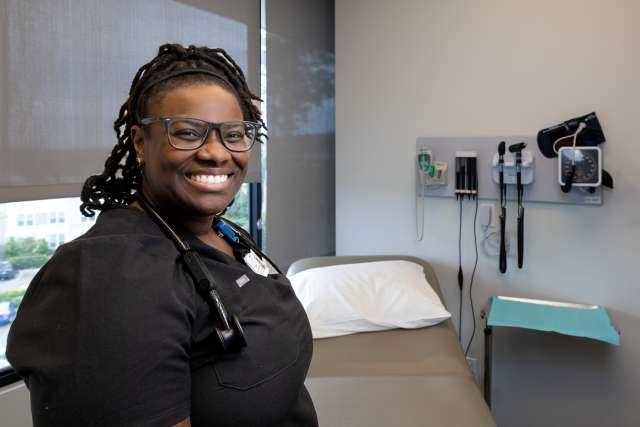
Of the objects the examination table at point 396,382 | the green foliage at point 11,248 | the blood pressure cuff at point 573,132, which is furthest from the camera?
the blood pressure cuff at point 573,132

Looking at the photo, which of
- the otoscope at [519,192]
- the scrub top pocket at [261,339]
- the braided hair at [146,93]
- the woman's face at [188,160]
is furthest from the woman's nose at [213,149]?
the otoscope at [519,192]

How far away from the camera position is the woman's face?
0.81 m

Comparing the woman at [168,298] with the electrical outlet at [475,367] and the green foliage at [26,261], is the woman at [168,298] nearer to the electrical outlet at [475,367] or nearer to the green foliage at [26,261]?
the green foliage at [26,261]

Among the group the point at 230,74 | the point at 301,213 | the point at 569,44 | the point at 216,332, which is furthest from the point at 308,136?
the point at 216,332

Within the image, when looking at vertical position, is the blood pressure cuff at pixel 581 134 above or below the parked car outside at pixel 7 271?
above

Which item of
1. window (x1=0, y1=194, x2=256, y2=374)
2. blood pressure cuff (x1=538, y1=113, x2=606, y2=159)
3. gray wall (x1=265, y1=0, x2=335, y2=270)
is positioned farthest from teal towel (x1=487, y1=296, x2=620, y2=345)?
window (x1=0, y1=194, x2=256, y2=374)

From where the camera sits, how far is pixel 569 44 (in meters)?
2.07

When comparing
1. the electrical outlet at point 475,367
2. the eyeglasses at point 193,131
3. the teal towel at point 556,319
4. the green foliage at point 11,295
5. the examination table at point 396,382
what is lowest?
the electrical outlet at point 475,367

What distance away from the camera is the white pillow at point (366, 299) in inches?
73.8

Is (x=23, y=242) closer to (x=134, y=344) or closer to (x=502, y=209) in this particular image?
(x=134, y=344)

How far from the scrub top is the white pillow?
1.07 metres

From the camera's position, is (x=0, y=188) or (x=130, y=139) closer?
(x=130, y=139)

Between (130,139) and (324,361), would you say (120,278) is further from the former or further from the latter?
(324,361)

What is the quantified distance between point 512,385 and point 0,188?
87.2 inches
